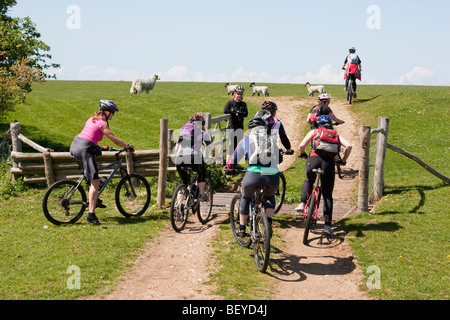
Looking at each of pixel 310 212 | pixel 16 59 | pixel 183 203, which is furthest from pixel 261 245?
pixel 16 59

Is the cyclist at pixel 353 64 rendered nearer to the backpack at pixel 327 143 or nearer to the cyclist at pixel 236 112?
the cyclist at pixel 236 112

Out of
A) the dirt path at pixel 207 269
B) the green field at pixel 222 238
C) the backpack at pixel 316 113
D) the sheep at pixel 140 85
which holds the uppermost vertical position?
the sheep at pixel 140 85

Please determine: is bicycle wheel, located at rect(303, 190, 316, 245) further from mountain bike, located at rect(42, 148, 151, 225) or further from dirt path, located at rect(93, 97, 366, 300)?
mountain bike, located at rect(42, 148, 151, 225)

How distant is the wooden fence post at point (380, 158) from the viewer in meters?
11.0

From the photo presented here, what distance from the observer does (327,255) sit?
820 cm

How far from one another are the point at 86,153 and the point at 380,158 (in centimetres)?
694

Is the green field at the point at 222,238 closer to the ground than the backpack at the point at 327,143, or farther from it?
closer to the ground

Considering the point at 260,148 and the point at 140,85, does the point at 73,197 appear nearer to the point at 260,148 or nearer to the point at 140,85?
the point at 260,148

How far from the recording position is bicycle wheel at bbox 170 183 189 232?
9.09 meters

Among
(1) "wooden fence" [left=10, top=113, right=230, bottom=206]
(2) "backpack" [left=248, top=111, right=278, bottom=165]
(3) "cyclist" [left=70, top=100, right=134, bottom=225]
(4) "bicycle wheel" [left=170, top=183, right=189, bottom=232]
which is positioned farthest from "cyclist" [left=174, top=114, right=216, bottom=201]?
(1) "wooden fence" [left=10, top=113, right=230, bottom=206]

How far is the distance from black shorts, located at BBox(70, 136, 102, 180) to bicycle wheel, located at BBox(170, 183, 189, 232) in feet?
5.83

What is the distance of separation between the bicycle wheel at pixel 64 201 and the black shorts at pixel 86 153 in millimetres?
509

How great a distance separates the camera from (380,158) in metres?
11.1

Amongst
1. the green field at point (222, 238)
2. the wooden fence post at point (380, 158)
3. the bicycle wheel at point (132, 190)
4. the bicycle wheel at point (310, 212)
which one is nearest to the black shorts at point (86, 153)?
the bicycle wheel at point (132, 190)
